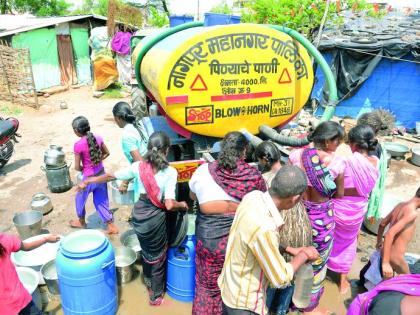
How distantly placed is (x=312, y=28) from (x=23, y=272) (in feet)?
35.0

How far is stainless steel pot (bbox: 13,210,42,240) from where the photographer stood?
4105 mm

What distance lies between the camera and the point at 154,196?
2875mm

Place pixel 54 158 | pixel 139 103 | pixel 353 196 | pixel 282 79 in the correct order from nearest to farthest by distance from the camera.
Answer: pixel 353 196
pixel 282 79
pixel 54 158
pixel 139 103

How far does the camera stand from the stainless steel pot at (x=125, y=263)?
11.4 ft

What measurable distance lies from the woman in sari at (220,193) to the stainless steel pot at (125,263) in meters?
1.16

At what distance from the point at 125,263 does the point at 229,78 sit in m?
2.22

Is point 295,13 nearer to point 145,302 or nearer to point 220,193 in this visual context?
point 220,193

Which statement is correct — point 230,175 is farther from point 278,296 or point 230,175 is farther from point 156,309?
point 156,309

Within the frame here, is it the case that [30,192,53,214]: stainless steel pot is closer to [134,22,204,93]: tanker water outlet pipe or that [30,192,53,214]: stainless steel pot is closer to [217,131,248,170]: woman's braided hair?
[134,22,204,93]: tanker water outlet pipe

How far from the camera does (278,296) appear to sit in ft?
9.15

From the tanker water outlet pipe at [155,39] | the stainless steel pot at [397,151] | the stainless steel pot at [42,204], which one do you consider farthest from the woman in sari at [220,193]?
the stainless steel pot at [397,151]

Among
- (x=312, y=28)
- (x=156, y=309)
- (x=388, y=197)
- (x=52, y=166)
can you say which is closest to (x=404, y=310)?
(x=156, y=309)

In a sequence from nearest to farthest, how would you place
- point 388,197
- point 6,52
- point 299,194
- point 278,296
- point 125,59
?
1. point 299,194
2. point 278,296
3. point 388,197
4. point 6,52
5. point 125,59

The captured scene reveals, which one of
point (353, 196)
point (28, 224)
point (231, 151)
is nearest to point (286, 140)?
point (353, 196)
